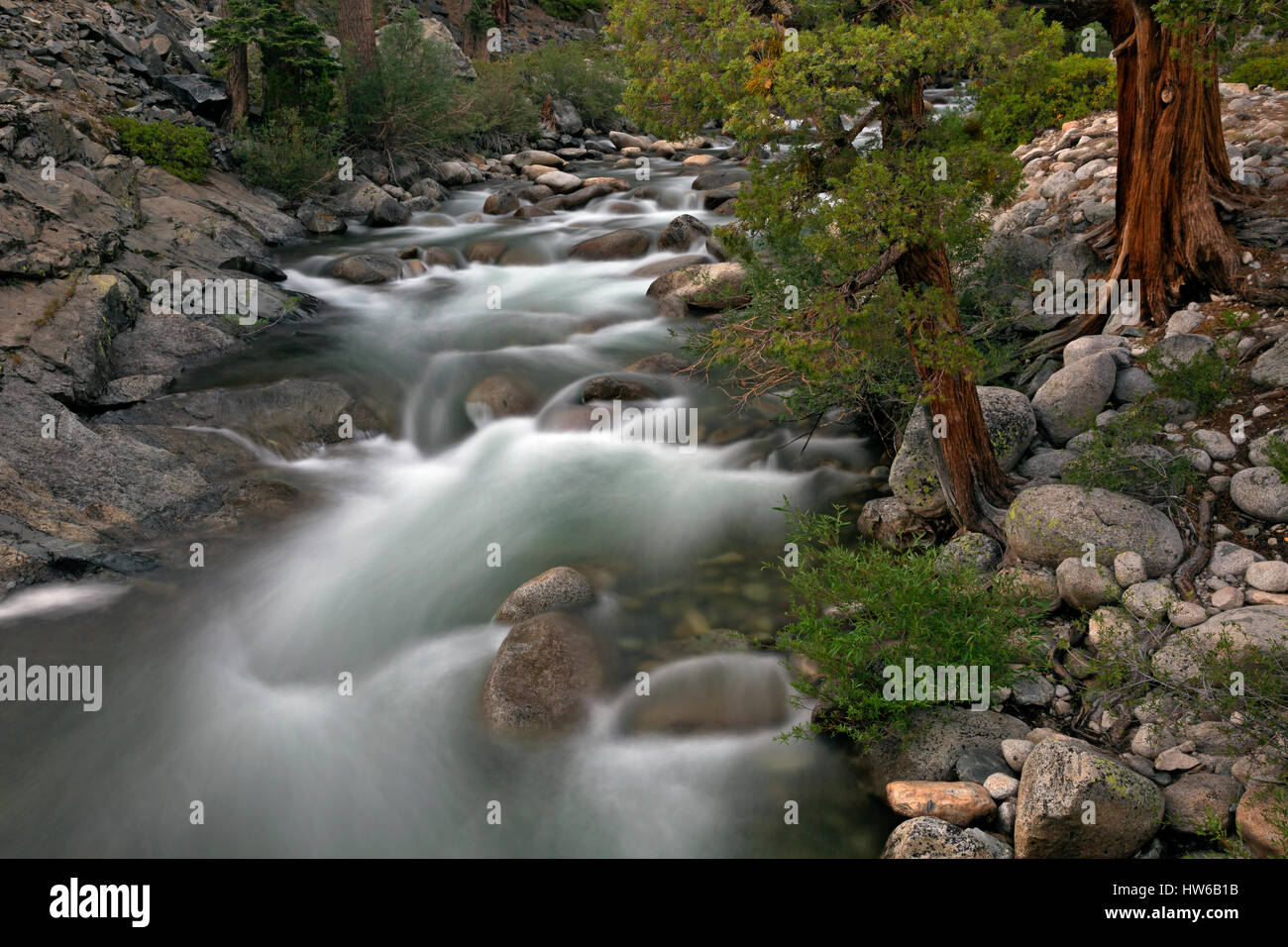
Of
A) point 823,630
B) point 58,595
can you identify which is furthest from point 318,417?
point 823,630

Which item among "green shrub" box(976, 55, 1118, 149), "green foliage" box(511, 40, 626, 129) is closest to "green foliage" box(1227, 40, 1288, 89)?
"green shrub" box(976, 55, 1118, 149)

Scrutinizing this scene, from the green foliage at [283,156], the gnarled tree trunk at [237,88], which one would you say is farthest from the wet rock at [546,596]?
the gnarled tree trunk at [237,88]

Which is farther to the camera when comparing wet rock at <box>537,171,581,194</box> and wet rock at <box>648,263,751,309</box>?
wet rock at <box>537,171,581,194</box>

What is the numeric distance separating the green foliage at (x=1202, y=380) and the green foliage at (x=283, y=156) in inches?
599

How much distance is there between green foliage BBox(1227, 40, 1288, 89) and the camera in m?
10.2

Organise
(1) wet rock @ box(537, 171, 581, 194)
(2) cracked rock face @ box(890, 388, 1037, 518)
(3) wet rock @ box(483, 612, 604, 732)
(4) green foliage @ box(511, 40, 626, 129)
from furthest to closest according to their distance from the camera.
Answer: (4) green foliage @ box(511, 40, 626, 129) → (1) wet rock @ box(537, 171, 581, 194) → (2) cracked rock face @ box(890, 388, 1037, 518) → (3) wet rock @ box(483, 612, 604, 732)

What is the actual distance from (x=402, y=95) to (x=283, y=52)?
9.81 ft

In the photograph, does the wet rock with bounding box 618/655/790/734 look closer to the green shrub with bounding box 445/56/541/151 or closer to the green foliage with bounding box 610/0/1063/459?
the green foliage with bounding box 610/0/1063/459

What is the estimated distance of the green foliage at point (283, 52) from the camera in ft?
49.4

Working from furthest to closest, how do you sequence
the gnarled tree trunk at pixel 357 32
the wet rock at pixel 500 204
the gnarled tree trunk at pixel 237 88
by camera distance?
the gnarled tree trunk at pixel 357 32 < the wet rock at pixel 500 204 < the gnarled tree trunk at pixel 237 88

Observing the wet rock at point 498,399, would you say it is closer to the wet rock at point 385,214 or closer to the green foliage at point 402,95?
the wet rock at point 385,214

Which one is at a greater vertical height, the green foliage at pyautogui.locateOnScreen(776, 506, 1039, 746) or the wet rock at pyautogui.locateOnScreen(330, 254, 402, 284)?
the wet rock at pyautogui.locateOnScreen(330, 254, 402, 284)

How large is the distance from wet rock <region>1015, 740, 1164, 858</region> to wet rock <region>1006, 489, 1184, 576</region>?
5.77ft

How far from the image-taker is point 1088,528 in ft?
17.4
